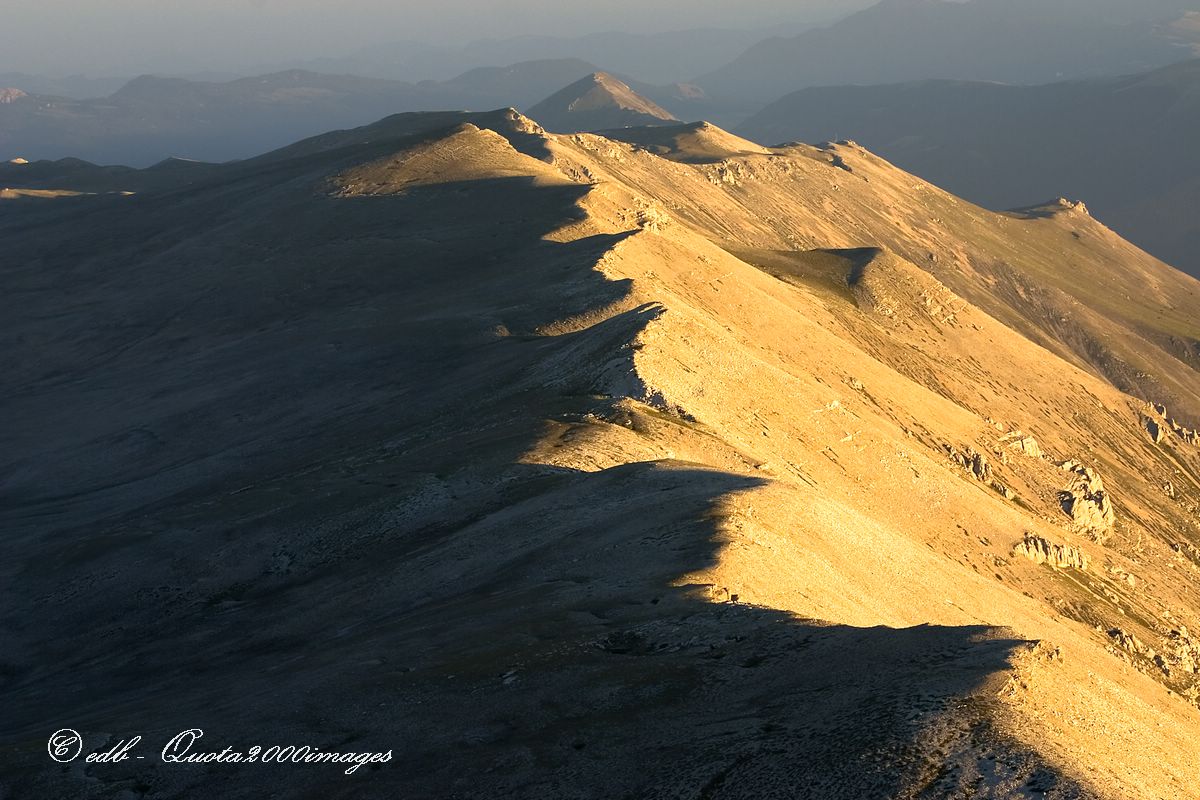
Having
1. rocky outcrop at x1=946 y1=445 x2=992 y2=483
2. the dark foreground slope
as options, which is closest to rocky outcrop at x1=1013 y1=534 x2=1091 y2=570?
the dark foreground slope

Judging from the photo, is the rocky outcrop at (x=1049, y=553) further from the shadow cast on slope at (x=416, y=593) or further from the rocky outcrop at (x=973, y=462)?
the shadow cast on slope at (x=416, y=593)

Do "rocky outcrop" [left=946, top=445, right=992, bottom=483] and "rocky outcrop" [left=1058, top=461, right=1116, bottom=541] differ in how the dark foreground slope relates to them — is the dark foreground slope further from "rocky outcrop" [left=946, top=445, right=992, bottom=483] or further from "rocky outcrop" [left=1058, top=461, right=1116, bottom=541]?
"rocky outcrop" [left=1058, top=461, right=1116, bottom=541]

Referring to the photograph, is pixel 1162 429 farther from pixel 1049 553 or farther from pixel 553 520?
pixel 553 520

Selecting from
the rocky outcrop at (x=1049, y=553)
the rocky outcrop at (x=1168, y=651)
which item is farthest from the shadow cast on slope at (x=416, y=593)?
the rocky outcrop at (x=1168, y=651)

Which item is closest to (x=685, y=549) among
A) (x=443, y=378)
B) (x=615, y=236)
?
(x=443, y=378)

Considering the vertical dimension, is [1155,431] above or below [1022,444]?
below

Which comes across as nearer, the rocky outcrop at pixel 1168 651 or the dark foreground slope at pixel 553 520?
the dark foreground slope at pixel 553 520

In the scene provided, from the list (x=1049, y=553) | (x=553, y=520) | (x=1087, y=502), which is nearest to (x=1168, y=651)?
(x=1049, y=553)
